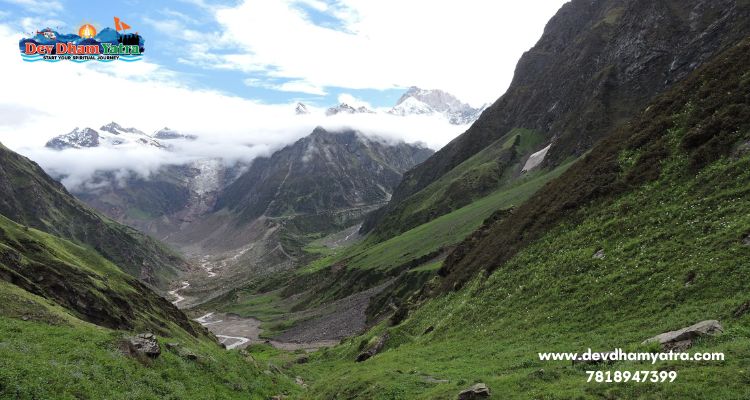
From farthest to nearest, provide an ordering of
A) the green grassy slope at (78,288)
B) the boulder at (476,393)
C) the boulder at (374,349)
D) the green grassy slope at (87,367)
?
1. the boulder at (374,349)
2. the green grassy slope at (78,288)
3. the boulder at (476,393)
4. the green grassy slope at (87,367)

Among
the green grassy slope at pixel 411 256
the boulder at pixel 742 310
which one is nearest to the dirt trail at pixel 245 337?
the green grassy slope at pixel 411 256

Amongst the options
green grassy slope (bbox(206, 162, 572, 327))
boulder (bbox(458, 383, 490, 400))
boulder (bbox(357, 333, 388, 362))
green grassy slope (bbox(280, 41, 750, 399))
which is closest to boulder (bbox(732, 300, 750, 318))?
green grassy slope (bbox(280, 41, 750, 399))

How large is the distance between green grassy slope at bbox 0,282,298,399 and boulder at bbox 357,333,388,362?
18.6 meters

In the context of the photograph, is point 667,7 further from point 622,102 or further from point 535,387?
point 535,387

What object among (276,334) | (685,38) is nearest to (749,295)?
(276,334)

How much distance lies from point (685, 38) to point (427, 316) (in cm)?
17507

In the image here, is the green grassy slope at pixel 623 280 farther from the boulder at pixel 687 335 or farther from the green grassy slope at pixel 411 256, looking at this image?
the green grassy slope at pixel 411 256

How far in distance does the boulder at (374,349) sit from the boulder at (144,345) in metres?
29.6

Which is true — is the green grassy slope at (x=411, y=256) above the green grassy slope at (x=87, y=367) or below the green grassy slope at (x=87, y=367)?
below

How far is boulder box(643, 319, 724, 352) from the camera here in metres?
23.2

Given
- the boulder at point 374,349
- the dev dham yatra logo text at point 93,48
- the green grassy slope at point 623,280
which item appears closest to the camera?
the green grassy slope at point 623,280

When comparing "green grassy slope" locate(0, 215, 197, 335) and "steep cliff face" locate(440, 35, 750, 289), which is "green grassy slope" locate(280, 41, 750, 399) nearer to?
"steep cliff face" locate(440, 35, 750, 289)

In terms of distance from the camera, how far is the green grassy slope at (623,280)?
82.1 ft

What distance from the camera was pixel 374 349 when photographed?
2261 inches
